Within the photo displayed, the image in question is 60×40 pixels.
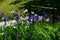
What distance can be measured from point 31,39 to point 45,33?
0.27m

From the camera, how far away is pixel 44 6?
7.09 m

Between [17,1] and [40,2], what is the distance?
4.17 feet

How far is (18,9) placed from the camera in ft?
25.2

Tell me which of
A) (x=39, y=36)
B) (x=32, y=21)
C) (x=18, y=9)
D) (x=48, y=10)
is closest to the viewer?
(x=39, y=36)

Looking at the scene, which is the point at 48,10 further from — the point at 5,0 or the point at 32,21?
the point at 5,0

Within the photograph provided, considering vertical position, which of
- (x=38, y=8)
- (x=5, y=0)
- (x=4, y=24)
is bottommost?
(x=5, y=0)

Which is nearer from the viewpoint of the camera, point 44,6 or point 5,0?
point 44,6

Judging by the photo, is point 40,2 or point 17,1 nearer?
point 40,2

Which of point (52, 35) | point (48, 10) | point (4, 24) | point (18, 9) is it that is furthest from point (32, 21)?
point (18, 9)

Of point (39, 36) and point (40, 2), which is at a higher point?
point (39, 36)

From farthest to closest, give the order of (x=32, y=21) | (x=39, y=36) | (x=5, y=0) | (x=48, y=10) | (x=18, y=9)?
(x=5, y=0) < (x=18, y=9) < (x=48, y=10) < (x=32, y=21) < (x=39, y=36)

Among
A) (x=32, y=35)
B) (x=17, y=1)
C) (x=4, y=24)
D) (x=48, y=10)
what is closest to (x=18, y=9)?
(x=17, y=1)

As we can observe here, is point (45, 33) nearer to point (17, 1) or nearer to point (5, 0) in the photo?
point (17, 1)

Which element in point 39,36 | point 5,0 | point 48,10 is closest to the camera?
point 39,36
